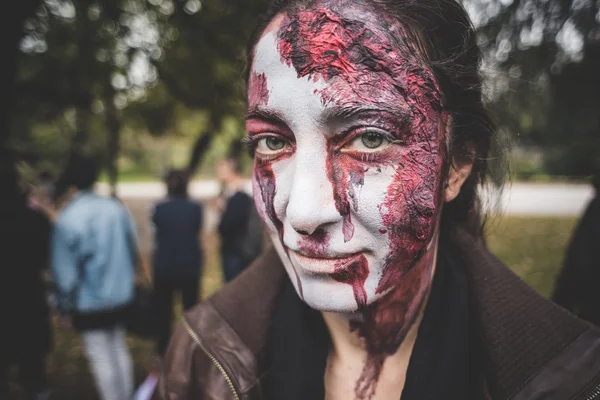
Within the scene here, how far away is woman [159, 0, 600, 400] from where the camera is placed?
3.21 feet

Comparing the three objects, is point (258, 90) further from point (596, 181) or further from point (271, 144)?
point (596, 181)

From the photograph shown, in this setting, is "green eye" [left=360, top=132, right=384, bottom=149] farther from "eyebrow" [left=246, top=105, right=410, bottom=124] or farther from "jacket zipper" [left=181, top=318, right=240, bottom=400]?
"jacket zipper" [left=181, top=318, right=240, bottom=400]

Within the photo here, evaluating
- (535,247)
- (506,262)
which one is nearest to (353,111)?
(506,262)

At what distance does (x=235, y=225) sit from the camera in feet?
13.1

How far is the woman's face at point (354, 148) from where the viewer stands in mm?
967

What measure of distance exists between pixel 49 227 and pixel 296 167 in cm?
291

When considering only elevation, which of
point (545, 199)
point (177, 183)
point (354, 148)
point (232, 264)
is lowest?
point (232, 264)

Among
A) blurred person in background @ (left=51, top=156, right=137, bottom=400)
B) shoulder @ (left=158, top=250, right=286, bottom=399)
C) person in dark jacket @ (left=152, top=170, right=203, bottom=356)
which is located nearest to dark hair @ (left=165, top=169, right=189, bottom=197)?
person in dark jacket @ (left=152, top=170, right=203, bottom=356)

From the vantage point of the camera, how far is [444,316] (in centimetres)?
122

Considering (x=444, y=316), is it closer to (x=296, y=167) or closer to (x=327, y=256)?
(x=327, y=256)

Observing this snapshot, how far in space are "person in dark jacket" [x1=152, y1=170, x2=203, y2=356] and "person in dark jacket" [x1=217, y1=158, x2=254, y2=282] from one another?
0.29m

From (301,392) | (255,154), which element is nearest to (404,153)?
(255,154)

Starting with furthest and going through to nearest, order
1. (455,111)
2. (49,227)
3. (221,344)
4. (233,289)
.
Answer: (49,227)
(233,289)
(221,344)
(455,111)

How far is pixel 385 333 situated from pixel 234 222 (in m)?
2.95
